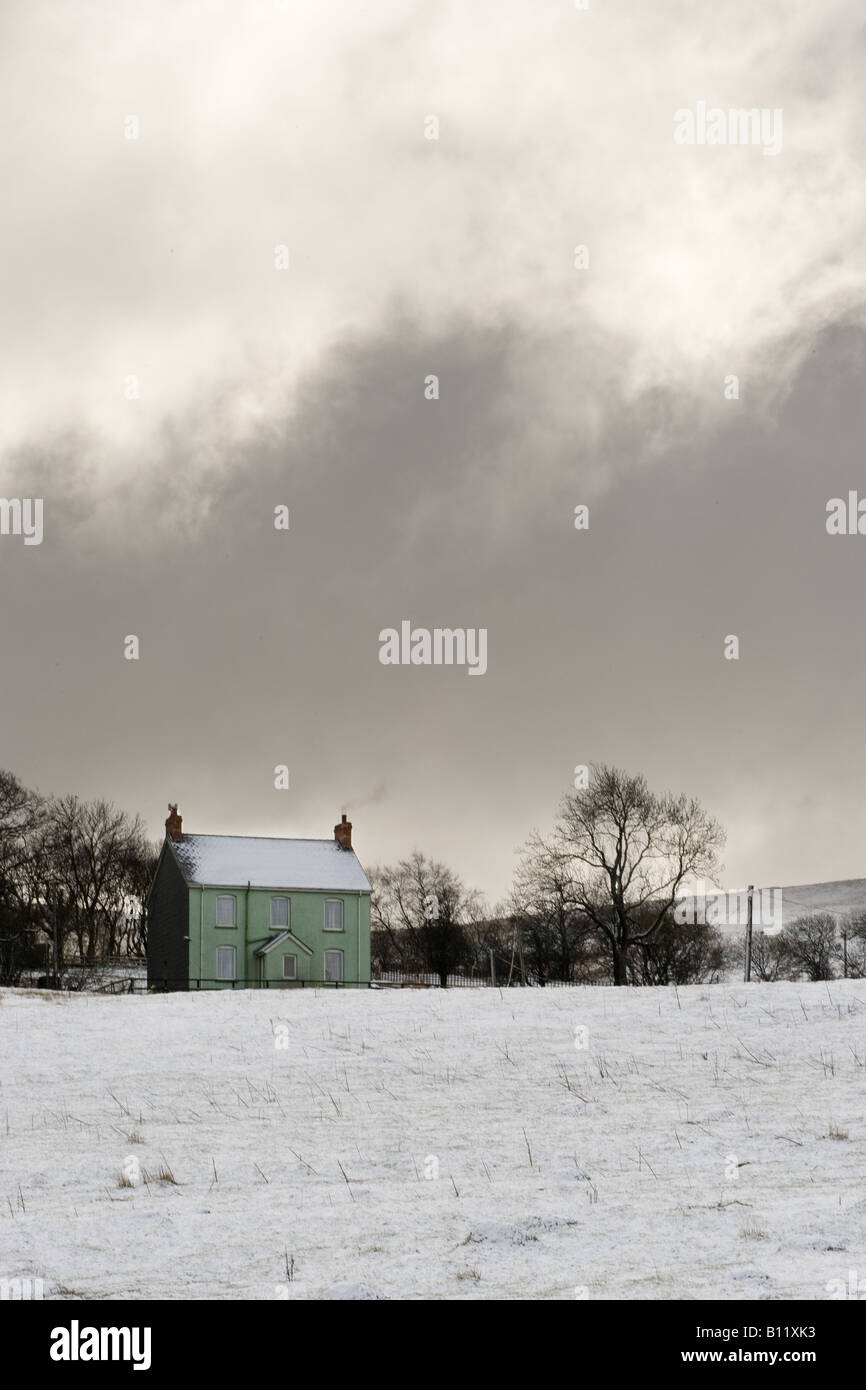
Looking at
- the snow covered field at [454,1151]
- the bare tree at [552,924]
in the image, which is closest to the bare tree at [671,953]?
the bare tree at [552,924]

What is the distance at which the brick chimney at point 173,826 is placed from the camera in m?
69.9

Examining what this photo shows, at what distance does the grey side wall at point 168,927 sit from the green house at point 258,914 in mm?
73

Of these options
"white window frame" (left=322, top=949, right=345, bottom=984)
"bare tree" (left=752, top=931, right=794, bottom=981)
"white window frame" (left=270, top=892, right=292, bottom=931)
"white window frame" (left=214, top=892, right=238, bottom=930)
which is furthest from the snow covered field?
"bare tree" (left=752, top=931, right=794, bottom=981)

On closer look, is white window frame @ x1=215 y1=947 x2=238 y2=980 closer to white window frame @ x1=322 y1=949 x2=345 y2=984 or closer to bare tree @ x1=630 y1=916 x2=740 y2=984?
white window frame @ x1=322 y1=949 x2=345 y2=984

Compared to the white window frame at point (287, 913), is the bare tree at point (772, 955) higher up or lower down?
lower down

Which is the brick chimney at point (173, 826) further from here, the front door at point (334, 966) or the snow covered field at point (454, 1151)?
the snow covered field at point (454, 1151)

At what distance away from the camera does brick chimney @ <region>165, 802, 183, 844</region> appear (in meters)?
69.9

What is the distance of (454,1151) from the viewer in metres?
13.0

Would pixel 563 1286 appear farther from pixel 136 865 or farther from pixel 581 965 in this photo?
pixel 136 865

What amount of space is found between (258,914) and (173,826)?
280 inches

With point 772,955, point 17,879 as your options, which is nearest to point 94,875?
point 17,879

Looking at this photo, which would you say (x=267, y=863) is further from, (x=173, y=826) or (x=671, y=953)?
(x=671, y=953)

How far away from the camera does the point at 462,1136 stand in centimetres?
1363

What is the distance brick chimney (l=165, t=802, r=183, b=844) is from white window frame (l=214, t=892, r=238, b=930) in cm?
471
